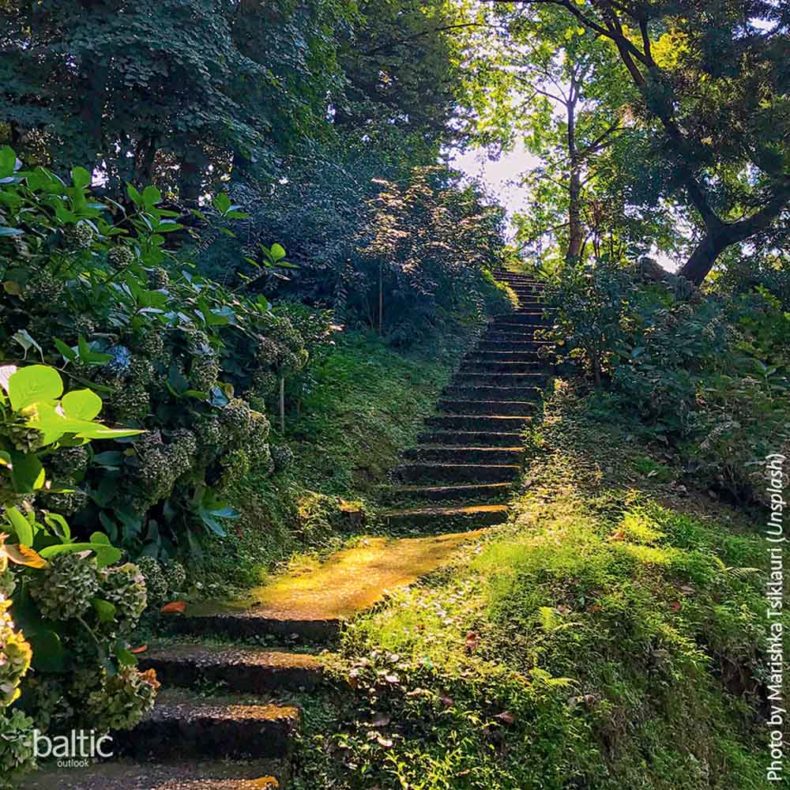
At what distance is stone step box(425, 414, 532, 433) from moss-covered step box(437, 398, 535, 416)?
240 mm

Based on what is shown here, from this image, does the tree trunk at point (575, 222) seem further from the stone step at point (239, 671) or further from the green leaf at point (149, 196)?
the stone step at point (239, 671)

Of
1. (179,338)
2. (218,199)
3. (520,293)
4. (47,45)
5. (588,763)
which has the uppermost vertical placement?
(47,45)

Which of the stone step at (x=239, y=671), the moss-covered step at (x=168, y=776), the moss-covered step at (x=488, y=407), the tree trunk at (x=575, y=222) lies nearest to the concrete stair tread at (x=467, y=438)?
the moss-covered step at (x=488, y=407)

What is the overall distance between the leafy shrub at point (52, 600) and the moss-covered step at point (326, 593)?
1.04 metres

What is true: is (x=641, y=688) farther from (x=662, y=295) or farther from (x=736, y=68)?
(x=736, y=68)

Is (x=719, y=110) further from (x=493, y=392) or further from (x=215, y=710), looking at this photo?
(x=215, y=710)

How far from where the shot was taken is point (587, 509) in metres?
4.21

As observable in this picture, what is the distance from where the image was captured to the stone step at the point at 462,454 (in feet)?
17.6

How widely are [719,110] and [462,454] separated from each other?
19.3ft

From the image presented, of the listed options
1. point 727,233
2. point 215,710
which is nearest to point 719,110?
point 727,233

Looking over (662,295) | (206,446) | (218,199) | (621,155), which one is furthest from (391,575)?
(621,155)

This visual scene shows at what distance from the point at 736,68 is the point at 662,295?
284 centimetres

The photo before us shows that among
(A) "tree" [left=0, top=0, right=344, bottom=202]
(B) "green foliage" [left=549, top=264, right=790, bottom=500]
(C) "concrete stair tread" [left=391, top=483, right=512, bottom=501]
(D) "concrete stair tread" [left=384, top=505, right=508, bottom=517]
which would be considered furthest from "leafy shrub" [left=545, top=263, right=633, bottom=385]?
(A) "tree" [left=0, top=0, right=344, bottom=202]

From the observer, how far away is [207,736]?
2104 millimetres
